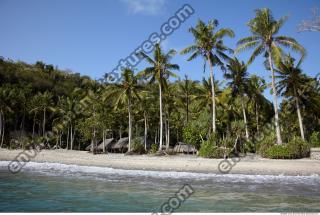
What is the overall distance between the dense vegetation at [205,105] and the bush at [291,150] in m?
0.08

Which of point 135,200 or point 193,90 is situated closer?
point 135,200

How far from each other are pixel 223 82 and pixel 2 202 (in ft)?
122

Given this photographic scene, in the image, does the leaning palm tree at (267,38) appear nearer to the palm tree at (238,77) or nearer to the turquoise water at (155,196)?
the palm tree at (238,77)

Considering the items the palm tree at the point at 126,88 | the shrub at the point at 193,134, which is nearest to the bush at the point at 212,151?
the shrub at the point at 193,134

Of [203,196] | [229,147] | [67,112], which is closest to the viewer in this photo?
[203,196]

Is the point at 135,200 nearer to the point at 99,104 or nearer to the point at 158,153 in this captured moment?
the point at 158,153

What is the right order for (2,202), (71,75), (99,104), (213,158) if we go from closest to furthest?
1. (2,202)
2. (213,158)
3. (99,104)
4. (71,75)

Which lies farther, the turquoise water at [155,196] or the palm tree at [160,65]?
the palm tree at [160,65]

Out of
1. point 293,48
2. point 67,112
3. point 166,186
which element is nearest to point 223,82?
point 293,48

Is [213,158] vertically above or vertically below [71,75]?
below

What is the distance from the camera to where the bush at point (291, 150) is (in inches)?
943

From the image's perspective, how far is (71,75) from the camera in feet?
261

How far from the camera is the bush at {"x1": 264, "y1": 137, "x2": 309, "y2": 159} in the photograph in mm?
23953

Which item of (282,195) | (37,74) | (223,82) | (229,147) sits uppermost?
(37,74)
